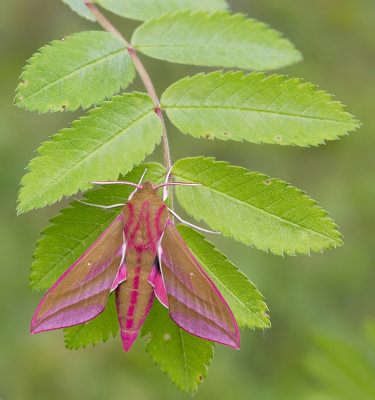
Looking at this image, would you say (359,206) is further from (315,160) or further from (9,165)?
(9,165)

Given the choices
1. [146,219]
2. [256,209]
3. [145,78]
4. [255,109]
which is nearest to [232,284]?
[256,209]

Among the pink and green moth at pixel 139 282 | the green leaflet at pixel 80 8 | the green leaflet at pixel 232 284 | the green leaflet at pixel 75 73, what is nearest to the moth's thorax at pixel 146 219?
the pink and green moth at pixel 139 282

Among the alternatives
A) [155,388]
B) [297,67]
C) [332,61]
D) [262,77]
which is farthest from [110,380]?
[332,61]

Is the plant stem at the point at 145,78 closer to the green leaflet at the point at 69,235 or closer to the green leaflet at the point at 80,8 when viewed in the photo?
the green leaflet at the point at 80,8

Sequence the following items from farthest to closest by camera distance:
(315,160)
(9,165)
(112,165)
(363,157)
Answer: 1. (315,160)
2. (363,157)
3. (9,165)
4. (112,165)

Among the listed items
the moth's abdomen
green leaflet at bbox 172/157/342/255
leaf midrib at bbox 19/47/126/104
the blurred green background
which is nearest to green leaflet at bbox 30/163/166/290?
the moth's abdomen
